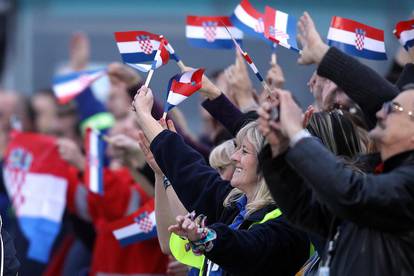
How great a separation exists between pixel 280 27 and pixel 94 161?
292 cm

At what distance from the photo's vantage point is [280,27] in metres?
4.85

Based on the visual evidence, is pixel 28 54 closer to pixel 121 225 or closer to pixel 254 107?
pixel 121 225

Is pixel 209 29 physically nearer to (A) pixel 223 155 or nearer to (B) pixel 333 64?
(A) pixel 223 155

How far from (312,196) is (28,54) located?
32.2ft

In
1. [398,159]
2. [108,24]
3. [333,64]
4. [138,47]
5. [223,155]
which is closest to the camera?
[398,159]

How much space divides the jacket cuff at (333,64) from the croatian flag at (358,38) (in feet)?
3.56

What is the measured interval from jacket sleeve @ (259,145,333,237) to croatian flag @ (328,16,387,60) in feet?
4.30

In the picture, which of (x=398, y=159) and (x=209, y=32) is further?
(x=209, y=32)

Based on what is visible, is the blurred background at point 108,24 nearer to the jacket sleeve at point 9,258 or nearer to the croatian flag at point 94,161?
the croatian flag at point 94,161

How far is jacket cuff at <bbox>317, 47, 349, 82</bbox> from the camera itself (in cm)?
376

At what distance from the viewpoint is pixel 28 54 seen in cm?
1309

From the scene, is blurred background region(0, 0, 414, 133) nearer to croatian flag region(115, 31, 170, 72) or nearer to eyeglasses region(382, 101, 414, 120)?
croatian flag region(115, 31, 170, 72)

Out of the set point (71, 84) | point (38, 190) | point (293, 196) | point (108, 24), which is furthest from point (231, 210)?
point (108, 24)

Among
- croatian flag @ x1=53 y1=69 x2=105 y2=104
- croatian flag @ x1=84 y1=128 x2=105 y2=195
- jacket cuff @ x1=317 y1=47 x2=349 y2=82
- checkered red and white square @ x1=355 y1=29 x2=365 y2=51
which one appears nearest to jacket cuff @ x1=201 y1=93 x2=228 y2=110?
checkered red and white square @ x1=355 y1=29 x2=365 y2=51
